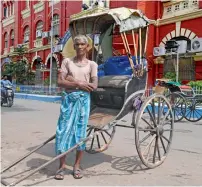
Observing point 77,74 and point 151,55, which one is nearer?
point 77,74

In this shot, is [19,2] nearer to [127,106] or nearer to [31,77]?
[31,77]

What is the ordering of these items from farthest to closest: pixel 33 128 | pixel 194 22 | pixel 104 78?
pixel 194 22
pixel 33 128
pixel 104 78

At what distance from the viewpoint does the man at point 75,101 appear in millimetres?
3844

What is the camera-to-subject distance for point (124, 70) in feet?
17.5

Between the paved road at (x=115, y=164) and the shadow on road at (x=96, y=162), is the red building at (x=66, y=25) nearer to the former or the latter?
the paved road at (x=115, y=164)

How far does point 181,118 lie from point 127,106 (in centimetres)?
603

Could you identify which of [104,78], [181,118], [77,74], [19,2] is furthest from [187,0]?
[19,2]

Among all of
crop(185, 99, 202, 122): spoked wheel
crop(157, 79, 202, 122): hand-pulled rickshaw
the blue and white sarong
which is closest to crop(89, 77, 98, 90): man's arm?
the blue and white sarong

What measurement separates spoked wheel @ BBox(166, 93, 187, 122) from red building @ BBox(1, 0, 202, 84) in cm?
242

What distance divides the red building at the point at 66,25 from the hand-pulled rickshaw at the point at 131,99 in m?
1.32

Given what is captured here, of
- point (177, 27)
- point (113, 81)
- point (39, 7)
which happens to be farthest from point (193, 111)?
point (39, 7)

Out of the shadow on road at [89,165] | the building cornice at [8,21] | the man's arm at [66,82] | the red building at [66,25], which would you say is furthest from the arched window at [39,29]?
the man's arm at [66,82]

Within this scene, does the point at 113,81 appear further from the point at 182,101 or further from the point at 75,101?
the point at 182,101

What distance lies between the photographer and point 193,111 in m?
9.91
